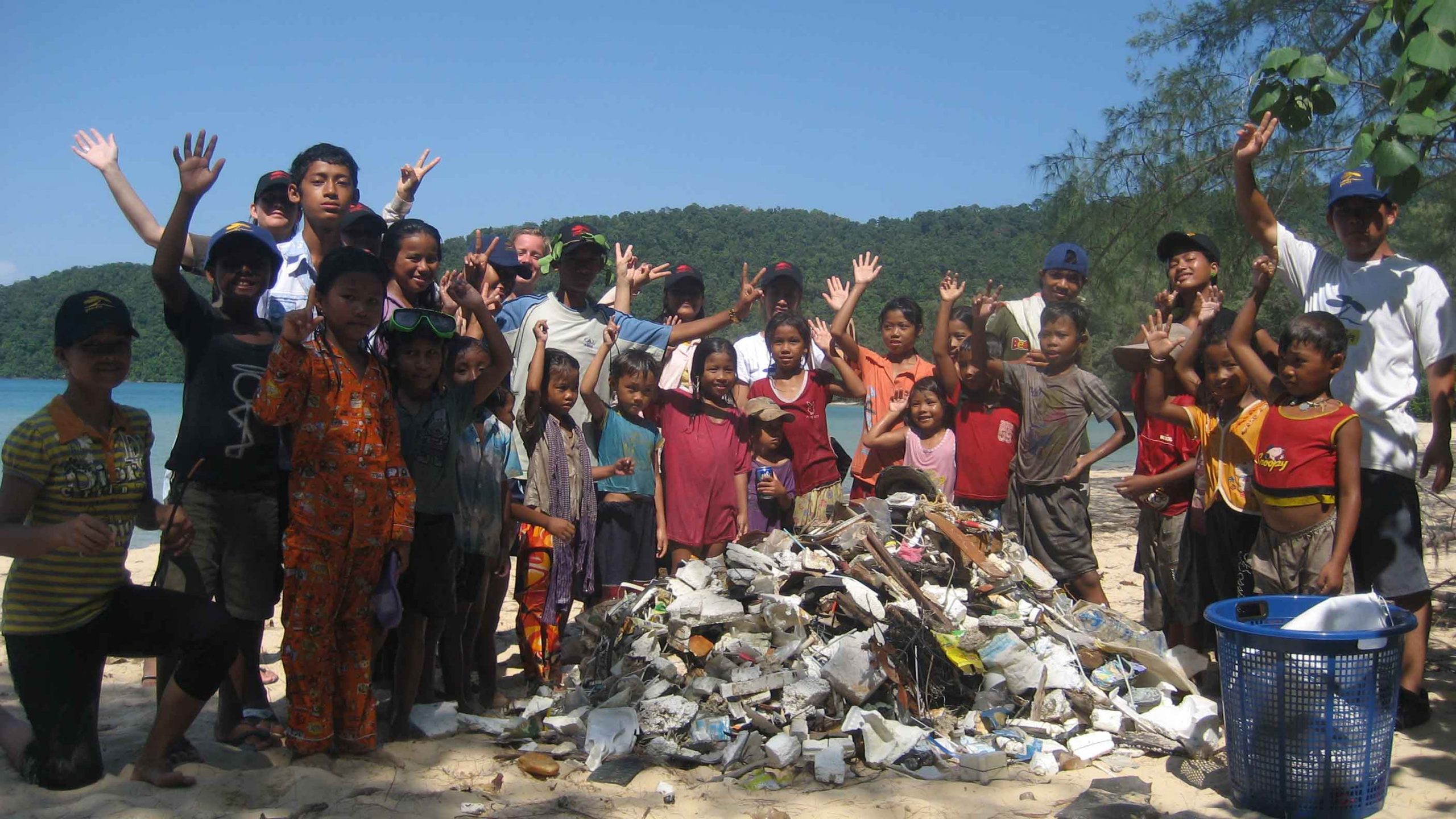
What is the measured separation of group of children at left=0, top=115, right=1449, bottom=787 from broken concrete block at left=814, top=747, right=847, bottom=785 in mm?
1556

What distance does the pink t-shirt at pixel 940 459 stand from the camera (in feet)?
18.8

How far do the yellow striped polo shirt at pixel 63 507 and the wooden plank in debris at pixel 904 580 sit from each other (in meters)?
3.06

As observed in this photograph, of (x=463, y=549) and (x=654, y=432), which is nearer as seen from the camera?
(x=463, y=549)

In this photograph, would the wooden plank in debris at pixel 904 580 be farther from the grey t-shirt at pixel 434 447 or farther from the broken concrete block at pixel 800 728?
the grey t-shirt at pixel 434 447

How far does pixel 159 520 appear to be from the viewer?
3.43m

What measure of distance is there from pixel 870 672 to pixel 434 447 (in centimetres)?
194

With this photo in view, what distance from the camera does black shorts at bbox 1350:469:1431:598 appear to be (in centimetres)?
411

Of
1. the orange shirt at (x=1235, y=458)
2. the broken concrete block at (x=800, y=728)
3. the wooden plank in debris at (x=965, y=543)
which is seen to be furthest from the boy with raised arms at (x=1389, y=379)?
the broken concrete block at (x=800, y=728)

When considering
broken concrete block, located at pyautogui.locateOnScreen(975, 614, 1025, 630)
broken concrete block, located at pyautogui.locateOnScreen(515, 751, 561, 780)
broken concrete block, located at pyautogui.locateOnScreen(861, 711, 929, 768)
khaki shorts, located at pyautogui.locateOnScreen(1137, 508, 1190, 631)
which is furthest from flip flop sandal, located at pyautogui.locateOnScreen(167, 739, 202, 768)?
khaki shorts, located at pyautogui.locateOnScreen(1137, 508, 1190, 631)

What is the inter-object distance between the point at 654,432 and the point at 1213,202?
5.23 metres

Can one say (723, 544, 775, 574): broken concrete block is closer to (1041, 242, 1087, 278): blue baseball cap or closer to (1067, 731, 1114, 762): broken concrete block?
(1067, 731, 1114, 762): broken concrete block

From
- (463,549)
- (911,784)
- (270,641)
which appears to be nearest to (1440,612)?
(911,784)

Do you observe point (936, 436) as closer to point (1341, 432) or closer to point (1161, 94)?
point (1341, 432)

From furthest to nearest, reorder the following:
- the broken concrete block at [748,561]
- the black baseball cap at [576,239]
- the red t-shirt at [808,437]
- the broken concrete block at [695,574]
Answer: the red t-shirt at [808,437] < the black baseball cap at [576,239] < the broken concrete block at [695,574] < the broken concrete block at [748,561]
